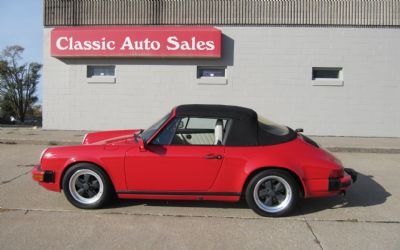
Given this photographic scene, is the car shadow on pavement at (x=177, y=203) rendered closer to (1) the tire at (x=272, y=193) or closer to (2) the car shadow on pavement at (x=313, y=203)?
(2) the car shadow on pavement at (x=313, y=203)

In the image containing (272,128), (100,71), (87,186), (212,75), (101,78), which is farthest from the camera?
(100,71)

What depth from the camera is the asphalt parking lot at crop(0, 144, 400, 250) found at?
11.8 ft

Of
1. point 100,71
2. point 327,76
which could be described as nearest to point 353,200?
point 327,76

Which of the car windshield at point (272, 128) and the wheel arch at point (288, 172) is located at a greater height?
the car windshield at point (272, 128)

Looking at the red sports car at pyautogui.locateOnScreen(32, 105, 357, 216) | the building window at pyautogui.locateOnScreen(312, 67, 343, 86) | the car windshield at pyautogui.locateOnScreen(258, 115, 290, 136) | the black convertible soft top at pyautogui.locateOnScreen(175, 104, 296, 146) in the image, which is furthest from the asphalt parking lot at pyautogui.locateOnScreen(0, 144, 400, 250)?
the building window at pyautogui.locateOnScreen(312, 67, 343, 86)

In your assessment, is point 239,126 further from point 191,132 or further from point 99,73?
point 99,73

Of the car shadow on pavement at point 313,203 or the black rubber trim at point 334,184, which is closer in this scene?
the black rubber trim at point 334,184

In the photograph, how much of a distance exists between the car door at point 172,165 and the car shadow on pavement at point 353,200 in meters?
1.29

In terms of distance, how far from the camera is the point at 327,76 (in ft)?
39.7

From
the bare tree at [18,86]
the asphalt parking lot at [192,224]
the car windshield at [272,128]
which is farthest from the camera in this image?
the bare tree at [18,86]

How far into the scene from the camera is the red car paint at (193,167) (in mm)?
4348

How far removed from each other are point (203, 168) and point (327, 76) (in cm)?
901

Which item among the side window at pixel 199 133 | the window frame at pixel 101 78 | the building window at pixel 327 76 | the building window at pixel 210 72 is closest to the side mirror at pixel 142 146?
the side window at pixel 199 133

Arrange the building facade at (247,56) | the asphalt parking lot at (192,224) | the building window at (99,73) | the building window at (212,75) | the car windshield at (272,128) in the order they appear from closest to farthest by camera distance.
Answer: the asphalt parking lot at (192,224)
the car windshield at (272,128)
the building facade at (247,56)
the building window at (212,75)
the building window at (99,73)
